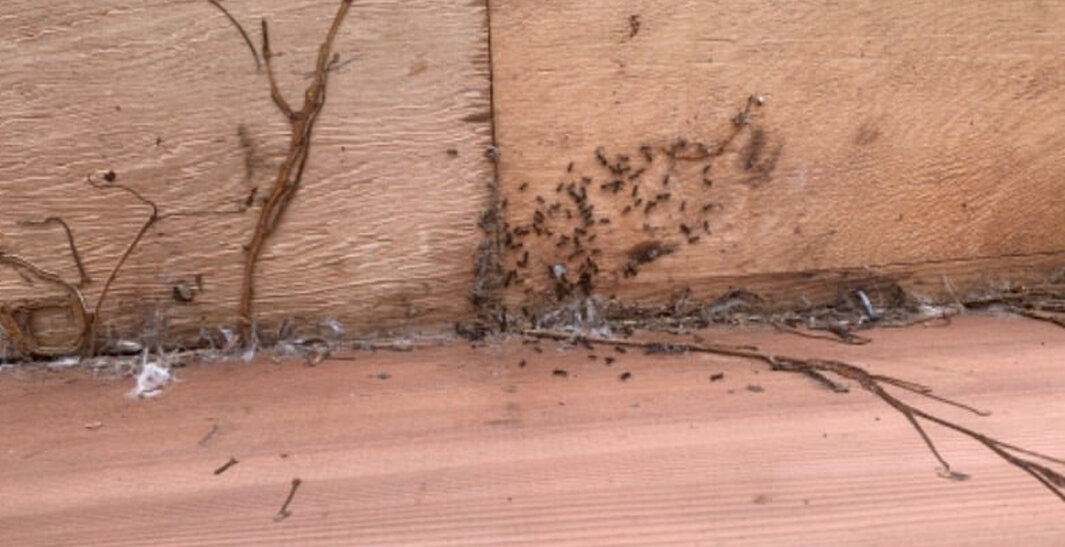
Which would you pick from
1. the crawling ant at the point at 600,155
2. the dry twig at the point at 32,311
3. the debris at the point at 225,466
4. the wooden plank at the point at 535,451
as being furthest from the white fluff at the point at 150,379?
the crawling ant at the point at 600,155

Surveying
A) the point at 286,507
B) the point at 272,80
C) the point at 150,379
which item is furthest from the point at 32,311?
the point at 286,507

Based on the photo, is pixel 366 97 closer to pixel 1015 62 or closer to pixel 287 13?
pixel 287 13

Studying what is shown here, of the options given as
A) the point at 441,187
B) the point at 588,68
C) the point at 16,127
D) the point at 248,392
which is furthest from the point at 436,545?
the point at 16,127

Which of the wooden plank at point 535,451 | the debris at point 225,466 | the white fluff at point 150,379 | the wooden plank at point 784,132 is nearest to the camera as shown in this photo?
the wooden plank at point 535,451

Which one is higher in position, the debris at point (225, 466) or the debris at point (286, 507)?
the debris at point (286, 507)

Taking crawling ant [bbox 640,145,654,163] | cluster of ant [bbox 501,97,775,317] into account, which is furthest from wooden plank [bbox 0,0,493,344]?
crawling ant [bbox 640,145,654,163]

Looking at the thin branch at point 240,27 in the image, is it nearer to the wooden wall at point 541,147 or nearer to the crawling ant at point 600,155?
the wooden wall at point 541,147
